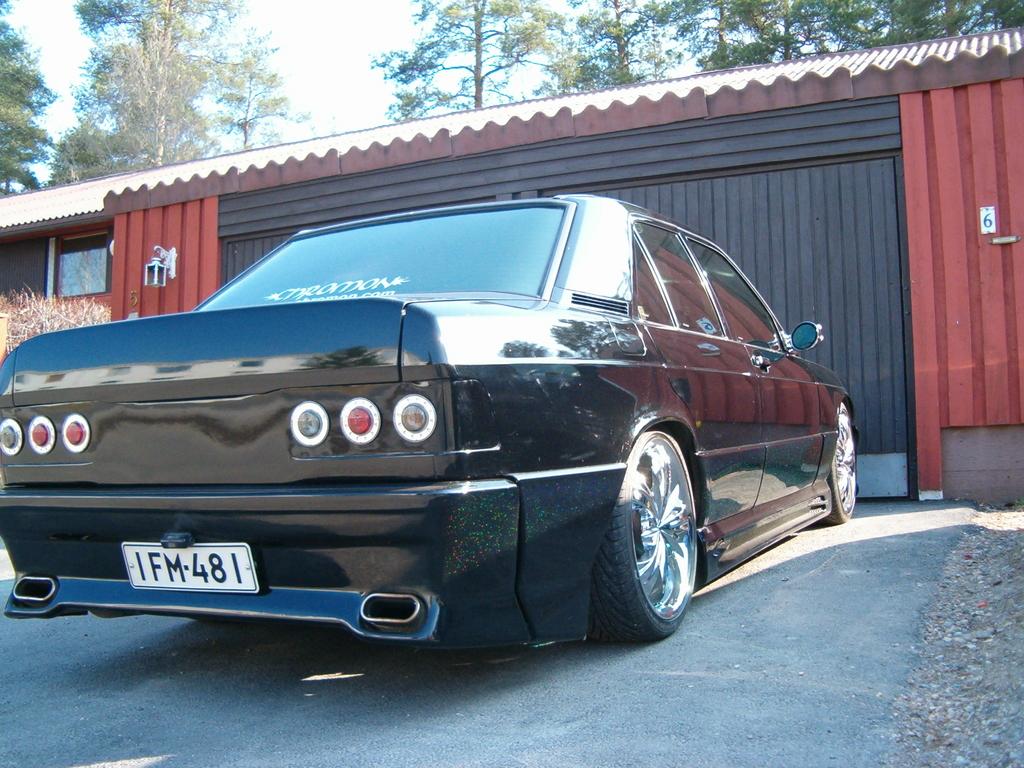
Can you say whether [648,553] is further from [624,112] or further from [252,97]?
[252,97]

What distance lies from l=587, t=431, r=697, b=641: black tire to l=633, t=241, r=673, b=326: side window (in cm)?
45

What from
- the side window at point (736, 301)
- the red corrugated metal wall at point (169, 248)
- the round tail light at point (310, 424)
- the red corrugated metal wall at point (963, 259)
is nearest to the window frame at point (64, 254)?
the red corrugated metal wall at point (169, 248)

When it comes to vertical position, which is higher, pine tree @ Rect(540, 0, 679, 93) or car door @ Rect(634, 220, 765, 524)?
pine tree @ Rect(540, 0, 679, 93)

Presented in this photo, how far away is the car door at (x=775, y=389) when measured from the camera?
3844 mm

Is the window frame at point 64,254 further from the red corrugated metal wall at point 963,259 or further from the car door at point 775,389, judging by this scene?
the car door at point 775,389

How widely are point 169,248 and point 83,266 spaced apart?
40.6ft

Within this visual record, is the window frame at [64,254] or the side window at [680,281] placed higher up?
the window frame at [64,254]

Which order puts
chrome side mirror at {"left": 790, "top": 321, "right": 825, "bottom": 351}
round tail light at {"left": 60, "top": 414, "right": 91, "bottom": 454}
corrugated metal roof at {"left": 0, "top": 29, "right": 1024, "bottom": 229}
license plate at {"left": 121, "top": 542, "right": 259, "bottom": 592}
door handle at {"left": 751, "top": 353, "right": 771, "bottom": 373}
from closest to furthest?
license plate at {"left": 121, "top": 542, "right": 259, "bottom": 592} → round tail light at {"left": 60, "top": 414, "right": 91, "bottom": 454} → door handle at {"left": 751, "top": 353, "right": 771, "bottom": 373} → chrome side mirror at {"left": 790, "top": 321, "right": 825, "bottom": 351} → corrugated metal roof at {"left": 0, "top": 29, "right": 1024, "bottom": 229}

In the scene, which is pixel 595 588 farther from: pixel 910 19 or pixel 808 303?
pixel 910 19

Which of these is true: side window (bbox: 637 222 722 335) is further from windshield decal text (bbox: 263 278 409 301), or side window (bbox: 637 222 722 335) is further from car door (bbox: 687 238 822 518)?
windshield decal text (bbox: 263 278 409 301)

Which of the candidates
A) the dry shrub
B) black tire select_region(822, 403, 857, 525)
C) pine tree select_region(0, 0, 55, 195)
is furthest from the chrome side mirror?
pine tree select_region(0, 0, 55, 195)

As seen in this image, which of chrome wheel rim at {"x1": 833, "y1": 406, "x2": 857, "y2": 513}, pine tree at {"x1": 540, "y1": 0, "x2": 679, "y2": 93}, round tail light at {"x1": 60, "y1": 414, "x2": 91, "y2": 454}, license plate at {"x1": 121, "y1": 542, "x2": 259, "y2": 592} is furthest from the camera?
pine tree at {"x1": 540, "y1": 0, "x2": 679, "y2": 93}

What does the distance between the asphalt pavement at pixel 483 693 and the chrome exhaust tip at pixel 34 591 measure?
289mm

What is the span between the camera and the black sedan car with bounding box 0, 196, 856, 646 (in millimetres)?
2143
